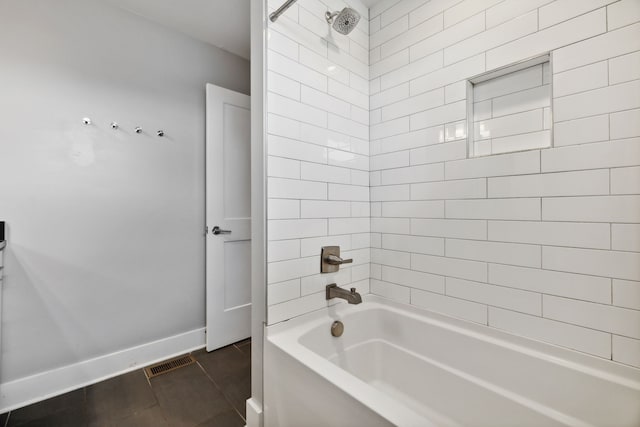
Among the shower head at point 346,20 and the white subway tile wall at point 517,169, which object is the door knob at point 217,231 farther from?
the shower head at point 346,20

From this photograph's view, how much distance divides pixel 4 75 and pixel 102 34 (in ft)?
1.97

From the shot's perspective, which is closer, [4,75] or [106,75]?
[4,75]

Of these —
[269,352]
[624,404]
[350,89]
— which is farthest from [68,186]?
[624,404]

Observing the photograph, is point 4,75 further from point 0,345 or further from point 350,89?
point 350,89

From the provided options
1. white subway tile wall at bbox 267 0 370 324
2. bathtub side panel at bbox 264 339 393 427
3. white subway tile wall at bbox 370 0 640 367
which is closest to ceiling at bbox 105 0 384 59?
white subway tile wall at bbox 267 0 370 324

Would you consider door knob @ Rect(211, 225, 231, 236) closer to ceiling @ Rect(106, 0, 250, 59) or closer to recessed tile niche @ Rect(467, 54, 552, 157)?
ceiling @ Rect(106, 0, 250, 59)

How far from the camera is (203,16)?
1.97m

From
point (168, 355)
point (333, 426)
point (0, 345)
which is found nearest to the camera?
point (333, 426)

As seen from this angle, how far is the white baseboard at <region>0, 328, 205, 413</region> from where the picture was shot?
1.55 metres

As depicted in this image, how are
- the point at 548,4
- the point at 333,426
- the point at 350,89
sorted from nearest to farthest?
1. the point at 333,426
2. the point at 548,4
3. the point at 350,89

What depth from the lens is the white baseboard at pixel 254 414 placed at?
1.31 m

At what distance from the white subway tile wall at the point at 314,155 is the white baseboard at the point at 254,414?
45 centimetres

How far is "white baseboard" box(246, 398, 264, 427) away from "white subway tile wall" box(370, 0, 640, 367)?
90 centimetres

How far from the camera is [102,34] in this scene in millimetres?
1822
